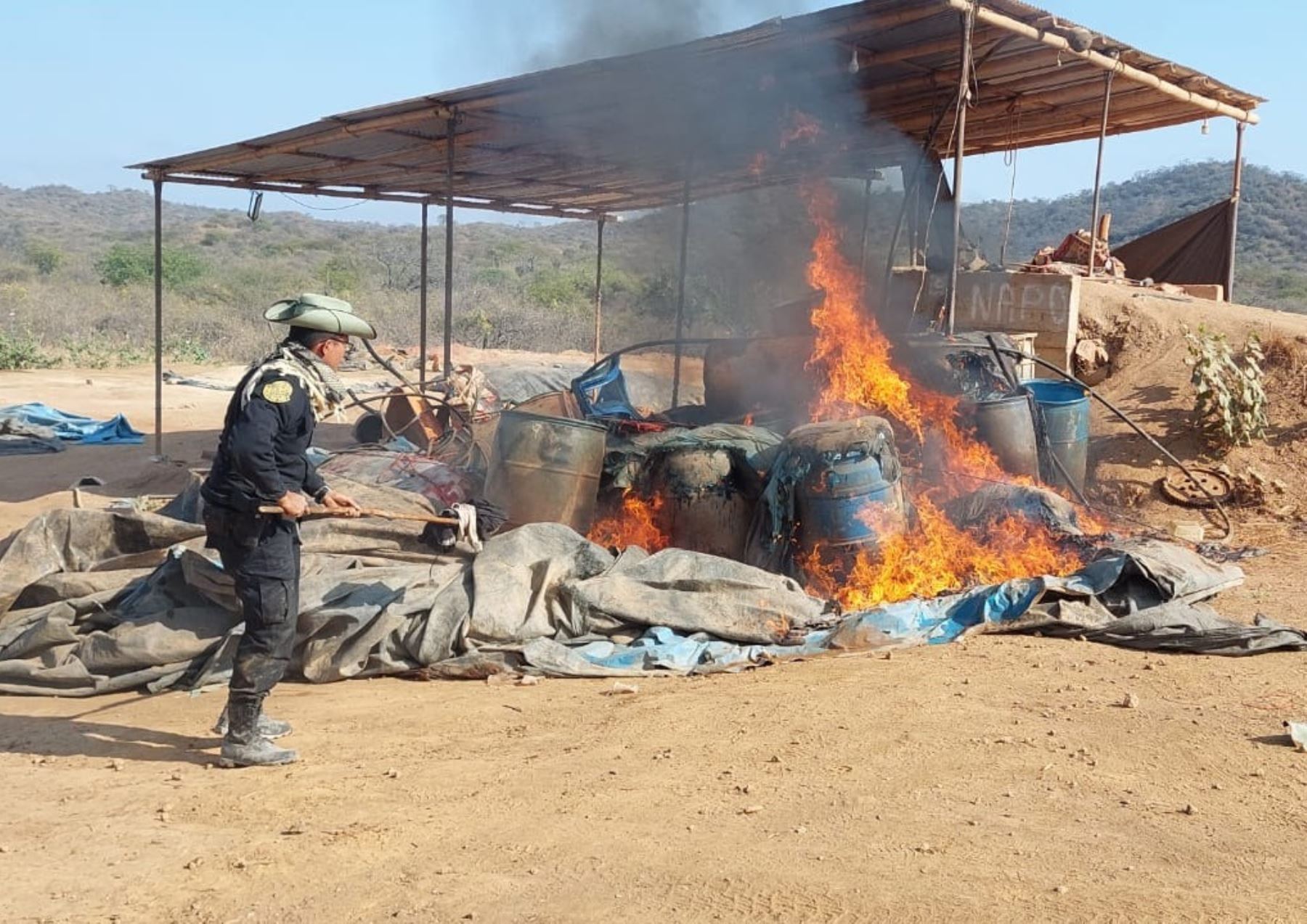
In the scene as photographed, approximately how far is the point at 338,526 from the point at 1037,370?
720 centimetres

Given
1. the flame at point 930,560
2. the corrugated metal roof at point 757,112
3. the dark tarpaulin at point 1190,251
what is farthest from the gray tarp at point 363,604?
the dark tarpaulin at point 1190,251

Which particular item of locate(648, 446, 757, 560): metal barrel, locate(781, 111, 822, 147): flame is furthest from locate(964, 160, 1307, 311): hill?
locate(648, 446, 757, 560): metal barrel

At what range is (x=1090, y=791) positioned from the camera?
12.3ft


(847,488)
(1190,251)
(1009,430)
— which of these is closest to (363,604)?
(847,488)

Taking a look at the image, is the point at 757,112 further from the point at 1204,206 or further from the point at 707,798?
the point at 1204,206

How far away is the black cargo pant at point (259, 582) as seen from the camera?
14.5 feet

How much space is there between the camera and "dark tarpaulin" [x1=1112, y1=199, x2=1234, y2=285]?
46.9ft

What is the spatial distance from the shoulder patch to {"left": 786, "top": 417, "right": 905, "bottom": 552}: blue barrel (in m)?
3.17

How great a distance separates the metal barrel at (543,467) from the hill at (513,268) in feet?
22.4

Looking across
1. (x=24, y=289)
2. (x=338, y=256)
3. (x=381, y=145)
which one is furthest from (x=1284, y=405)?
(x=338, y=256)

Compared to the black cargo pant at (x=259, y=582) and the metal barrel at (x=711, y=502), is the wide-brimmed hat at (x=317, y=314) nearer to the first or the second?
the black cargo pant at (x=259, y=582)

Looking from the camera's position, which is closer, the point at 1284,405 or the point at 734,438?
the point at 734,438

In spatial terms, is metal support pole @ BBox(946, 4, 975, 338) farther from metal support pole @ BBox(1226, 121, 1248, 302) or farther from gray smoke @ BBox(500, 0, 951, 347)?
metal support pole @ BBox(1226, 121, 1248, 302)

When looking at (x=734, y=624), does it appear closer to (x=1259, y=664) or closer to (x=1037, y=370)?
(x=1259, y=664)
